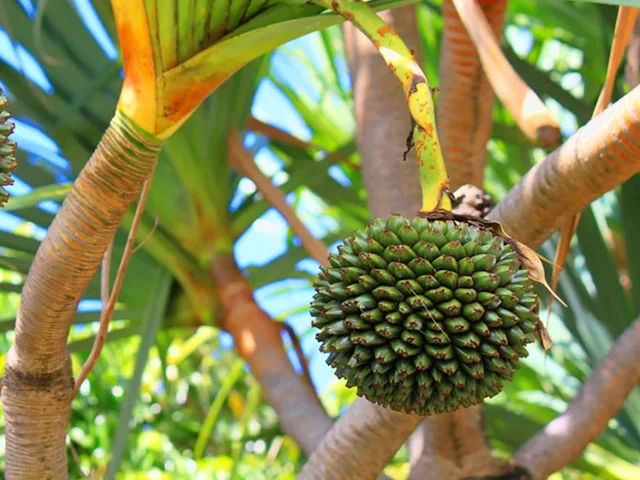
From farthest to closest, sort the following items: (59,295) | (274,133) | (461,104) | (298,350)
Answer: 1. (274,133)
2. (298,350)
3. (461,104)
4. (59,295)

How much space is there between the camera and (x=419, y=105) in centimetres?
55

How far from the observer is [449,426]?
3.67 feet

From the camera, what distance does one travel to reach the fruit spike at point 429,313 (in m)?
0.57

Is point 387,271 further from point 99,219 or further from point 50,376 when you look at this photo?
point 50,376

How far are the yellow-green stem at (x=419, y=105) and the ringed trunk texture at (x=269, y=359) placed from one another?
672mm

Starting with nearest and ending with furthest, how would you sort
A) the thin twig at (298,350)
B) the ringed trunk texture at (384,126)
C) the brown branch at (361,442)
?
the brown branch at (361,442), the ringed trunk texture at (384,126), the thin twig at (298,350)

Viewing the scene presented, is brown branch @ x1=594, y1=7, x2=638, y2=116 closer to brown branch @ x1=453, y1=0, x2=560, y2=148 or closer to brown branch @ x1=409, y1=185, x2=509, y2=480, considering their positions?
brown branch @ x1=453, y1=0, x2=560, y2=148

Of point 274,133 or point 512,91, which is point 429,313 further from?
point 274,133

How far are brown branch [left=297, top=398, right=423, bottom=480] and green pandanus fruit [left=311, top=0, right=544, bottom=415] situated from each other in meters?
0.23

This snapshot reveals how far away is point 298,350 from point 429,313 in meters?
0.89

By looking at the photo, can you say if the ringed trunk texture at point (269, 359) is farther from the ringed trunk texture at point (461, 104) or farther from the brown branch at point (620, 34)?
the brown branch at point (620, 34)

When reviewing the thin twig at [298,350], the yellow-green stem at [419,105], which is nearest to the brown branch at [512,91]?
the yellow-green stem at [419,105]

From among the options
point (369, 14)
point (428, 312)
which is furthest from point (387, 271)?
point (369, 14)

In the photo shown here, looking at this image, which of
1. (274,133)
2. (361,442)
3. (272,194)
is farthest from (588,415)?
(274,133)
